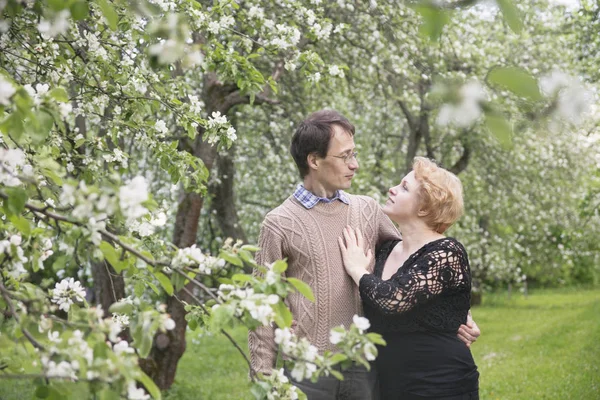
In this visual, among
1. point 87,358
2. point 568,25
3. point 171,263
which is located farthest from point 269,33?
point 568,25

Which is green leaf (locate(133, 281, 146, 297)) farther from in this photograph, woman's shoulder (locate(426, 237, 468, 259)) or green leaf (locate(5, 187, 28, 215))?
green leaf (locate(5, 187, 28, 215))

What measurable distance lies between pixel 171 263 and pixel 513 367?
8985 mm

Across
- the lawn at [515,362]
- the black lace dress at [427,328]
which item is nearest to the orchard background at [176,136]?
the black lace dress at [427,328]

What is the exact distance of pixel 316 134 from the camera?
125 inches

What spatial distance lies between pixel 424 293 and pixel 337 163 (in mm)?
617

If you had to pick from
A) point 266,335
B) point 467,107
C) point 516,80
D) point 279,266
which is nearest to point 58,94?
point 279,266

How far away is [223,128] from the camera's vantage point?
133 inches

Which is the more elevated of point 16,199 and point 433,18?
point 433,18

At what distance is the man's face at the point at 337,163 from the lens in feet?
10.4

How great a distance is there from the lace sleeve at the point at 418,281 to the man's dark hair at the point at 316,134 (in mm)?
552

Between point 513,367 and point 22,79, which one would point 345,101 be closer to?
point 513,367

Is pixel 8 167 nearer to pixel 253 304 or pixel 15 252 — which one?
pixel 15 252

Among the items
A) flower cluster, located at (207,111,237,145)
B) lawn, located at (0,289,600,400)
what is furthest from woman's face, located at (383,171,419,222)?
lawn, located at (0,289,600,400)

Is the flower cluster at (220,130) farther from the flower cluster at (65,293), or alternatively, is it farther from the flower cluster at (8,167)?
the flower cluster at (8,167)
